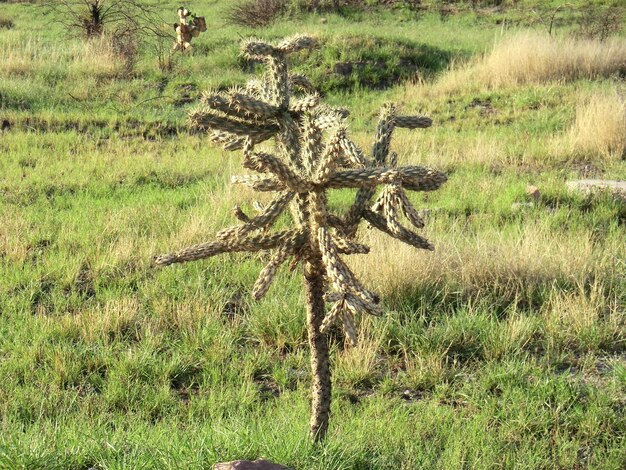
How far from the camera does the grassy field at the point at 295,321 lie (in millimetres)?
3326

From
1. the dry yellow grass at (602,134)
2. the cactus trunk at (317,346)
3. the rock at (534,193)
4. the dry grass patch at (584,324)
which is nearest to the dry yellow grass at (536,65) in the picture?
the dry yellow grass at (602,134)

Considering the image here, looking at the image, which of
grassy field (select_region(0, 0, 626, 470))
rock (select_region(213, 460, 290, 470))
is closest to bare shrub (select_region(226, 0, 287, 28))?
grassy field (select_region(0, 0, 626, 470))

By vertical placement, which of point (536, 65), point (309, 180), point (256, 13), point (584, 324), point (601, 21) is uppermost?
point (256, 13)

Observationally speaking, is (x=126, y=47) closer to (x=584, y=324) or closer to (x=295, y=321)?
(x=295, y=321)

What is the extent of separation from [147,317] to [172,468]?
2.07 m

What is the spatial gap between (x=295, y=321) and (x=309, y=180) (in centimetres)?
224

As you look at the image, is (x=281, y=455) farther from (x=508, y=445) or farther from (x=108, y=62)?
(x=108, y=62)

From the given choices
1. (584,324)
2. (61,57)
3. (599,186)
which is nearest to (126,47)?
(61,57)

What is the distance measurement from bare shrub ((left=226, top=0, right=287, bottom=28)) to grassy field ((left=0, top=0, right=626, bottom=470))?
10048mm

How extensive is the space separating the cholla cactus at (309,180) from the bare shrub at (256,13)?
17.0 meters

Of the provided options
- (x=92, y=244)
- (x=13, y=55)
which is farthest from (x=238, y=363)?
(x=13, y=55)

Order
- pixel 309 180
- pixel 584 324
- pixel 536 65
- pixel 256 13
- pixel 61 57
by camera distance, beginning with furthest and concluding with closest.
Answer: pixel 256 13 → pixel 61 57 → pixel 536 65 → pixel 584 324 → pixel 309 180

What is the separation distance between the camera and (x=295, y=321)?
4578mm

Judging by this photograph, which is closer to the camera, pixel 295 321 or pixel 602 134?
pixel 295 321
